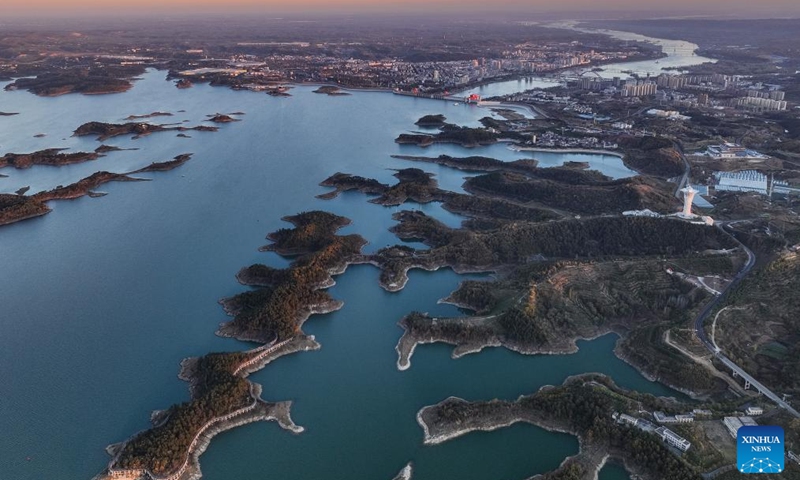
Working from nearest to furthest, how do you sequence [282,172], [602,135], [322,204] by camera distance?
[322,204] → [282,172] → [602,135]

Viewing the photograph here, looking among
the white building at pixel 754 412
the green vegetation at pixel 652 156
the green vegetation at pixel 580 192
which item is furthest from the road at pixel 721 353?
the green vegetation at pixel 652 156

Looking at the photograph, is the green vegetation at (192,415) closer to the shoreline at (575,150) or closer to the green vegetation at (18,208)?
the green vegetation at (18,208)

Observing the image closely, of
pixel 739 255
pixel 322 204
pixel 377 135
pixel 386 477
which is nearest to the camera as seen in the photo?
pixel 386 477

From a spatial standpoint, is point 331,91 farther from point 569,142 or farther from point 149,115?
point 569,142

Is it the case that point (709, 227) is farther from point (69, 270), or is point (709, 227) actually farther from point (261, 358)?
point (69, 270)

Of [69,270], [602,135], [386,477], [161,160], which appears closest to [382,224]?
[69,270]

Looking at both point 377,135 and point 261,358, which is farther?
point 377,135

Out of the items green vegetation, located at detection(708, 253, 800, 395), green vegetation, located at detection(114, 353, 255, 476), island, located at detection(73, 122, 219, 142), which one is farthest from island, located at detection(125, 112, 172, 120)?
green vegetation, located at detection(708, 253, 800, 395)

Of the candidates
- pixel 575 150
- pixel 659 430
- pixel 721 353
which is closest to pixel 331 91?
pixel 575 150
